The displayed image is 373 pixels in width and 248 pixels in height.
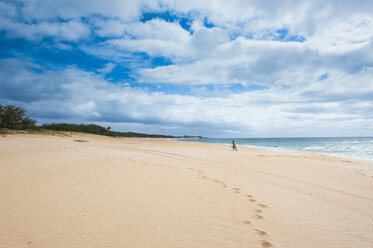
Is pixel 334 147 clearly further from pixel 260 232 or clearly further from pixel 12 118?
pixel 12 118

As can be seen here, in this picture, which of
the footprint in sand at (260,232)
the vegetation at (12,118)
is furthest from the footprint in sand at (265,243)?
the vegetation at (12,118)

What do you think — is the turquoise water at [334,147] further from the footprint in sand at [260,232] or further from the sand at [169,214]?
the footprint in sand at [260,232]

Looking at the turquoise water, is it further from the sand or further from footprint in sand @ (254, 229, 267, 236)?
footprint in sand @ (254, 229, 267, 236)

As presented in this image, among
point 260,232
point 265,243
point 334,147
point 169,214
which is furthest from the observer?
point 334,147

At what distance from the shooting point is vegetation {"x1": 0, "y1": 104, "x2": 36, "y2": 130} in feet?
80.9

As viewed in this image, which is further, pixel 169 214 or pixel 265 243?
pixel 169 214

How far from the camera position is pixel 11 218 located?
2996mm

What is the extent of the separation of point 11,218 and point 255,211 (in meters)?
4.13

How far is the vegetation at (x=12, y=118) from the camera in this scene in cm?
2465

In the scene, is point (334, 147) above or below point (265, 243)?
above

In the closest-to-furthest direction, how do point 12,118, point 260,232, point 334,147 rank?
1. point 260,232
2. point 12,118
3. point 334,147

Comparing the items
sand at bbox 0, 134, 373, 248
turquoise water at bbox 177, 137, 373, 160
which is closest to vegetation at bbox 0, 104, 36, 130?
sand at bbox 0, 134, 373, 248

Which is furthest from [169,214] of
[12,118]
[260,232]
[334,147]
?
[334,147]

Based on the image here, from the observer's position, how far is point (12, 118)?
25.2 meters
